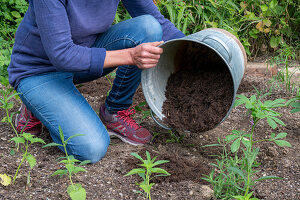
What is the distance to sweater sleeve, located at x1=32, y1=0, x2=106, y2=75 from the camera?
2.00 meters

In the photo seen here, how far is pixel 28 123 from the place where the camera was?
2562 mm

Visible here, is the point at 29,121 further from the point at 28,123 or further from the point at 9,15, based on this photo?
the point at 9,15

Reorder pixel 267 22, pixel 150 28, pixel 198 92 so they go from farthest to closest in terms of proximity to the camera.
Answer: pixel 267 22 < pixel 150 28 < pixel 198 92

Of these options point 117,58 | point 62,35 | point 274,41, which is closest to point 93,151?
point 117,58

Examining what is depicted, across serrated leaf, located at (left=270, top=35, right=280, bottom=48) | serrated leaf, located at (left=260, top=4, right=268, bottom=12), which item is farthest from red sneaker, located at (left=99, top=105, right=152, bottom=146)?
serrated leaf, located at (left=270, top=35, right=280, bottom=48)

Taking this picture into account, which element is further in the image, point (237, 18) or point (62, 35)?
point (237, 18)

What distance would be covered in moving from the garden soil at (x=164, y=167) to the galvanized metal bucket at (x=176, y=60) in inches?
11.1

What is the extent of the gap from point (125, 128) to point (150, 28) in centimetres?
67

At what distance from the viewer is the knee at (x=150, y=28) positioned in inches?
96.4

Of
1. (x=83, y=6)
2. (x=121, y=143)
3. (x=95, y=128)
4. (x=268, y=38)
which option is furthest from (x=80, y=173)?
(x=268, y=38)

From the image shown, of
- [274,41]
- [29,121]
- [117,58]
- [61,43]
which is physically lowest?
[274,41]

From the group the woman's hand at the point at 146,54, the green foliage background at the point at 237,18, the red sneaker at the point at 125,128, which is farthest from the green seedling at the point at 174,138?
the green foliage background at the point at 237,18

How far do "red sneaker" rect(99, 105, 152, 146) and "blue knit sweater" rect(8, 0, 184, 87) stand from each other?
51 centimetres

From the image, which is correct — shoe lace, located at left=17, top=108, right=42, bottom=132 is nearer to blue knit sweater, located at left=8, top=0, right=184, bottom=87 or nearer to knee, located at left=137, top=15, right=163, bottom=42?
blue knit sweater, located at left=8, top=0, right=184, bottom=87
